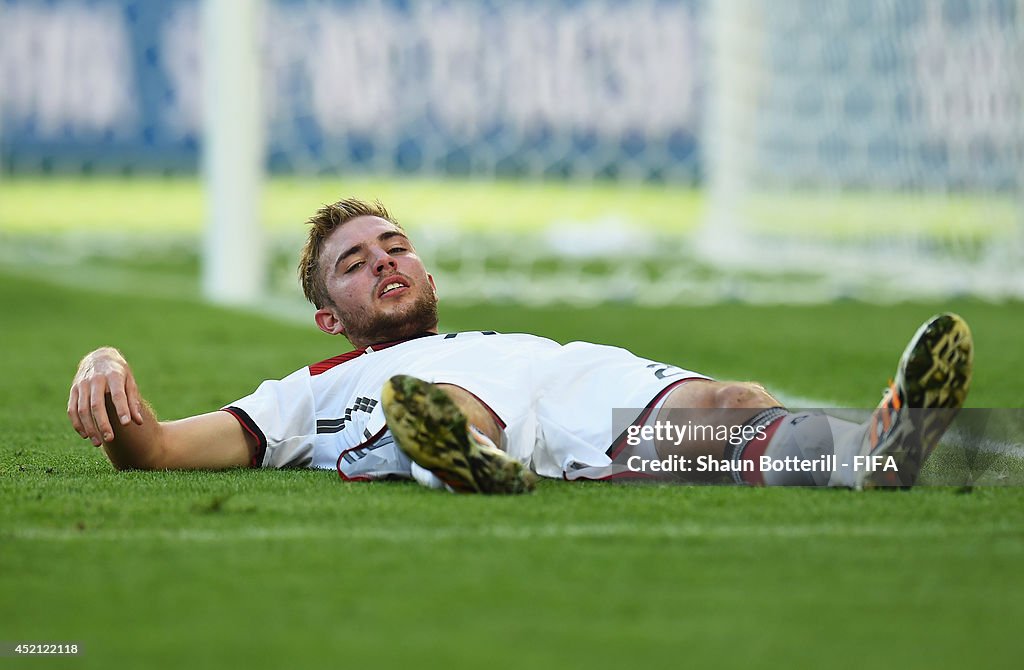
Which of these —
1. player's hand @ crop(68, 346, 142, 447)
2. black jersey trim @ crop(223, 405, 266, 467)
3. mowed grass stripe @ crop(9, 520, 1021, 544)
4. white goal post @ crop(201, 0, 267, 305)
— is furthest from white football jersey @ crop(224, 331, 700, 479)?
white goal post @ crop(201, 0, 267, 305)

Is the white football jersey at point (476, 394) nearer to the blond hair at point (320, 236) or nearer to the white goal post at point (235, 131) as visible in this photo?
the blond hair at point (320, 236)

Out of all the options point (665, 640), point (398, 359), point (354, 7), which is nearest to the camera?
point (665, 640)

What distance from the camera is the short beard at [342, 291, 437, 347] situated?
3049mm

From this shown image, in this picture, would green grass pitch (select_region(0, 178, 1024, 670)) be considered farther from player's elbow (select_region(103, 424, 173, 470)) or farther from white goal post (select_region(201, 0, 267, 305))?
white goal post (select_region(201, 0, 267, 305))

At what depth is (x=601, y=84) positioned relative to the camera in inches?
426

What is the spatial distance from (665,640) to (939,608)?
1.20 ft

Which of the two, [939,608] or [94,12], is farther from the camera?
[94,12]

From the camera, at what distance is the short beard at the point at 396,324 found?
3.05 m

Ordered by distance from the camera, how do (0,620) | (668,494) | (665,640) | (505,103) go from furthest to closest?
(505,103) < (668,494) < (0,620) < (665,640)

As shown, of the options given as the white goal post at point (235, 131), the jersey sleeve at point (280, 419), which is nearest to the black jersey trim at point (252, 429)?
the jersey sleeve at point (280, 419)

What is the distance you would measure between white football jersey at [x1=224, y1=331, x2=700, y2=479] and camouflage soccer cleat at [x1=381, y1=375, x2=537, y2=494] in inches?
7.0

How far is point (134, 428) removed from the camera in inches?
109

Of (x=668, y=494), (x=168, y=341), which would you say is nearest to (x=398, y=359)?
(x=668, y=494)

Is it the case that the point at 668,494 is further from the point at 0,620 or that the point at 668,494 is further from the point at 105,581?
the point at 0,620
